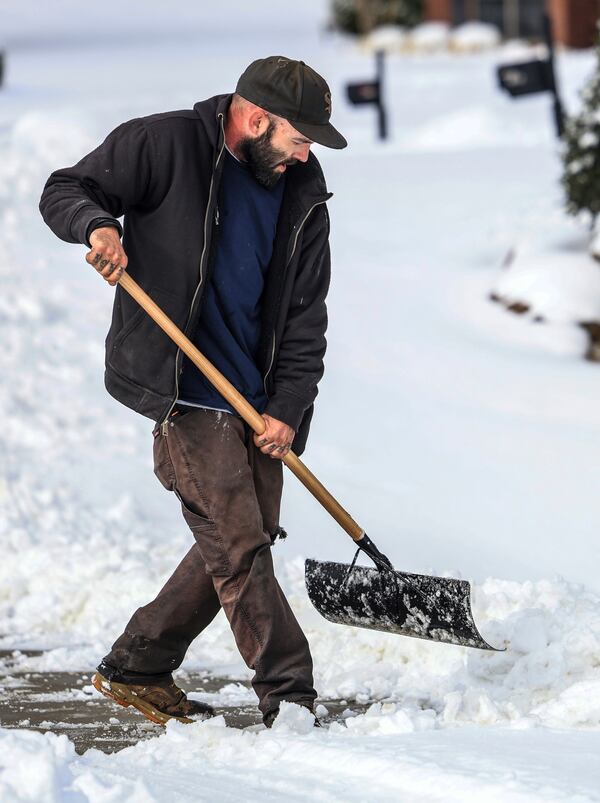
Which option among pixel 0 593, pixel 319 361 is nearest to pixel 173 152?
pixel 319 361

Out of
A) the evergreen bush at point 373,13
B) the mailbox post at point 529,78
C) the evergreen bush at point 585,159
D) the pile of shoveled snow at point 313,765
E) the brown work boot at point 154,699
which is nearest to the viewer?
the pile of shoveled snow at point 313,765

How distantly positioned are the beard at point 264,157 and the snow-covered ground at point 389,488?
1.51 m

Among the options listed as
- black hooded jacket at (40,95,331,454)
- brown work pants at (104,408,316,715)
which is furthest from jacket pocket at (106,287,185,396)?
brown work pants at (104,408,316,715)

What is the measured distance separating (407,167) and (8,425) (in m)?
7.39

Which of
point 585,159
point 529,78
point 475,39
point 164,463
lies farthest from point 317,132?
point 475,39

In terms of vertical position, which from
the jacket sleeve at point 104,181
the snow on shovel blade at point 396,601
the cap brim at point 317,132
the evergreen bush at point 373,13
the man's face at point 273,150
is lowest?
the snow on shovel blade at point 396,601

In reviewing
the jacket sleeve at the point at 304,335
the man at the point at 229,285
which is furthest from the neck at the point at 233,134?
the jacket sleeve at the point at 304,335

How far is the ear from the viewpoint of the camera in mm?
4000

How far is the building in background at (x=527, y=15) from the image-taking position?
2577cm

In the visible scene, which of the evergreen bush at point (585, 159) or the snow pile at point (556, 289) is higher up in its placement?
the evergreen bush at point (585, 159)

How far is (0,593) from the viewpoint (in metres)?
5.76

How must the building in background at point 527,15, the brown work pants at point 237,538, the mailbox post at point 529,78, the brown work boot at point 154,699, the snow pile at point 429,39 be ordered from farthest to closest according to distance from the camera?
1. the snow pile at point 429,39
2. the building in background at point 527,15
3. the mailbox post at point 529,78
4. the brown work boot at point 154,699
5. the brown work pants at point 237,538

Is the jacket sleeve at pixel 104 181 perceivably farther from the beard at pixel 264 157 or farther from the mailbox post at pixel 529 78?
the mailbox post at pixel 529 78

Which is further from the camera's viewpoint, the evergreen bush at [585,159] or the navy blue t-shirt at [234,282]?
the evergreen bush at [585,159]
